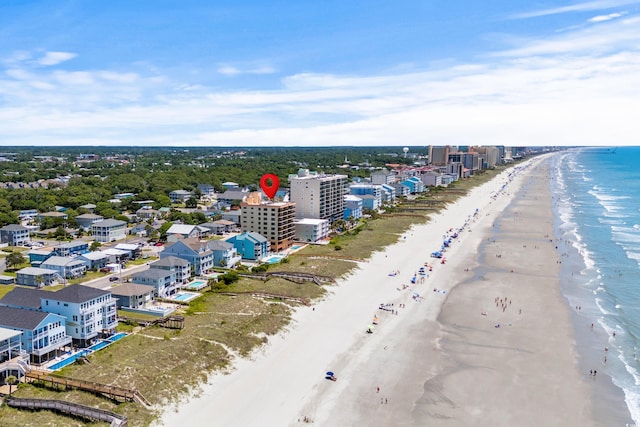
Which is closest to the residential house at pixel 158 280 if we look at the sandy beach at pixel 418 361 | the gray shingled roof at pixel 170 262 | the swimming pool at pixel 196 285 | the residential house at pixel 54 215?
the gray shingled roof at pixel 170 262

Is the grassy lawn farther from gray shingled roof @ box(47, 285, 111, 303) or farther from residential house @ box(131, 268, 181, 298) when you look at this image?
gray shingled roof @ box(47, 285, 111, 303)

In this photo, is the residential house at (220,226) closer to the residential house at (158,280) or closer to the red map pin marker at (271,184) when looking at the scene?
the red map pin marker at (271,184)

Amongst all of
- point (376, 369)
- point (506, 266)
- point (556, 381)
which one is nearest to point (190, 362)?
point (376, 369)

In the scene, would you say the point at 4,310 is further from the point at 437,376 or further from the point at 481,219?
the point at 481,219

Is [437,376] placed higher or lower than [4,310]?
lower

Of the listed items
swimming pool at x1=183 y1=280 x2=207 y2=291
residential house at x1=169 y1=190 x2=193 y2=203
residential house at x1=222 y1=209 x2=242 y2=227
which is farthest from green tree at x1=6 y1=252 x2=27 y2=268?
residential house at x1=169 y1=190 x2=193 y2=203

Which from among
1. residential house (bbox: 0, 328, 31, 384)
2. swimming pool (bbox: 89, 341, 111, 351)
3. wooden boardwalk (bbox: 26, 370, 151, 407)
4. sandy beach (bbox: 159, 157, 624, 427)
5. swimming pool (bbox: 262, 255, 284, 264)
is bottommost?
sandy beach (bbox: 159, 157, 624, 427)
